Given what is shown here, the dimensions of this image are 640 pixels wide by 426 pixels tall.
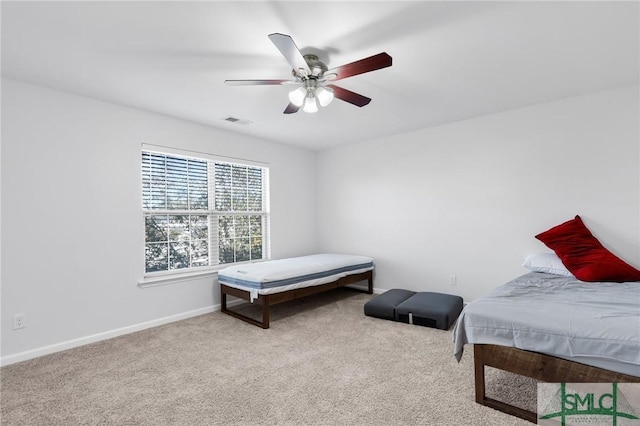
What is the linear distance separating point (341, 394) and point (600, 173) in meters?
3.29

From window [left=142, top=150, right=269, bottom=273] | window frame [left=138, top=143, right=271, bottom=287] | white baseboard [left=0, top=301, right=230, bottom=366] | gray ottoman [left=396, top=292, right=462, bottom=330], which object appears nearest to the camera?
white baseboard [left=0, top=301, right=230, bottom=366]

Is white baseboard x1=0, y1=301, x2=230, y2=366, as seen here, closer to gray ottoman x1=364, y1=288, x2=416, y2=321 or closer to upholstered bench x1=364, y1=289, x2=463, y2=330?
gray ottoman x1=364, y1=288, x2=416, y2=321

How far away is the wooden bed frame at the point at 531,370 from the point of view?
1.65 m

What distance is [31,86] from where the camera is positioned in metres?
2.79

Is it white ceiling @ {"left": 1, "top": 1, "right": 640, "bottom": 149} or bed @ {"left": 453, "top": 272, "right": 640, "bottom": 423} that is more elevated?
white ceiling @ {"left": 1, "top": 1, "right": 640, "bottom": 149}

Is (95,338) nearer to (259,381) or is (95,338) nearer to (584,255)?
(259,381)

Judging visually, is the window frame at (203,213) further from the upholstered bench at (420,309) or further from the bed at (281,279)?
the upholstered bench at (420,309)

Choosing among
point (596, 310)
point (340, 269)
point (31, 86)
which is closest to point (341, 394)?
point (596, 310)

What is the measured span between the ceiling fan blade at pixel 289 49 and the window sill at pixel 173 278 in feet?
9.06

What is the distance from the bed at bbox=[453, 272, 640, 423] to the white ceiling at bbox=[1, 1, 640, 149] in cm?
179

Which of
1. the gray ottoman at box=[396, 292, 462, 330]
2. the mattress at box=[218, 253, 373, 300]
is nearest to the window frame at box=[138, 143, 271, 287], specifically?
the mattress at box=[218, 253, 373, 300]

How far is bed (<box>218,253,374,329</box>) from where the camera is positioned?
3436 mm

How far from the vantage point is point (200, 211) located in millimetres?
4031

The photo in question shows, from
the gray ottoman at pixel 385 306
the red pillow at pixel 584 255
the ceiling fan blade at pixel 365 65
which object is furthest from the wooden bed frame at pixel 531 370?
the ceiling fan blade at pixel 365 65
